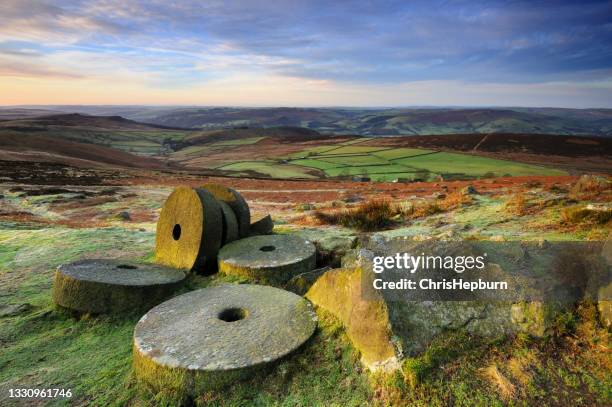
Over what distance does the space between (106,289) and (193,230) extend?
85.1 inches

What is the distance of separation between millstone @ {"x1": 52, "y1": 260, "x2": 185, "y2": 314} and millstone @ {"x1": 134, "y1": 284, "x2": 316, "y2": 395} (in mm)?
887

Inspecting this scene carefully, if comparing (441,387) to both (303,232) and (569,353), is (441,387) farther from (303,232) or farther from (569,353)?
(303,232)

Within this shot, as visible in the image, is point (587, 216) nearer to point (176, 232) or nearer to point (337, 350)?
point (337, 350)

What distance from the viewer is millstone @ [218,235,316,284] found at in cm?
766

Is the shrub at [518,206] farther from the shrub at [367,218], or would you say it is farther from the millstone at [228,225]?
the millstone at [228,225]

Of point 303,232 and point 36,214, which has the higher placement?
point 303,232

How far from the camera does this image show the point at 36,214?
19422mm

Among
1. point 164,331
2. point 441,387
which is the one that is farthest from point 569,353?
point 164,331

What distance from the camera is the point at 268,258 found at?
8.09m

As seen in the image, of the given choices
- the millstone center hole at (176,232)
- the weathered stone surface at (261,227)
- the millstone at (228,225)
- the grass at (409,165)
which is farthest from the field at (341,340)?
the grass at (409,165)

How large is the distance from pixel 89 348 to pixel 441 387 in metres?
5.19

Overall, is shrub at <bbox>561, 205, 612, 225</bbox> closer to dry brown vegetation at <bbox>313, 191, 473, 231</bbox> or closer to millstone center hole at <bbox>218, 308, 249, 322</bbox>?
dry brown vegetation at <bbox>313, 191, 473, 231</bbox>

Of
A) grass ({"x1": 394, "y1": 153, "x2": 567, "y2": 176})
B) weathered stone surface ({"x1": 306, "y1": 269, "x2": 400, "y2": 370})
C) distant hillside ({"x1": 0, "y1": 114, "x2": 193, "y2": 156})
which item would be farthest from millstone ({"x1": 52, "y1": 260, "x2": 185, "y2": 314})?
distant hillside ({"x1": 0, "y1": 114, "x2": 193, "y2": 156})

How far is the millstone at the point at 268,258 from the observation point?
302 inches
